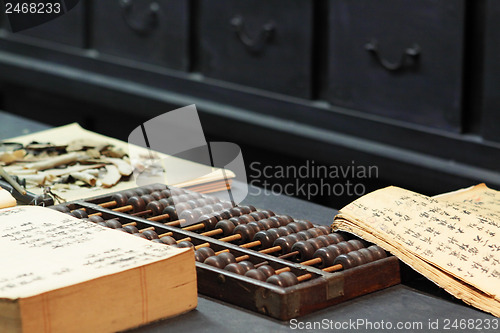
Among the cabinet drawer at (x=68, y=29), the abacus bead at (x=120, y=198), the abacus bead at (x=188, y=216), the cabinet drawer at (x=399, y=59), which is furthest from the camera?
the cabinet drawer at (x=68, y=29)

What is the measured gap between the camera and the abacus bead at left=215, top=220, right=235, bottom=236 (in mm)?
1835

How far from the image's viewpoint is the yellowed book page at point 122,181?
7.12 ft

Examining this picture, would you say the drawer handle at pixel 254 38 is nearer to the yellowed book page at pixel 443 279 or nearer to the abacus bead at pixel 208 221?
the abacus bead at pixel 208 221

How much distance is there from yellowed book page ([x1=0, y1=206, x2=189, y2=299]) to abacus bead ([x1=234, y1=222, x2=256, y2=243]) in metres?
0.30

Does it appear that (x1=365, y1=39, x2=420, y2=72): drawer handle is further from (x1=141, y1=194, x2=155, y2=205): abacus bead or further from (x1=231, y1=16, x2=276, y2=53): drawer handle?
(x1=141, y1=194, x2=155, y2=205): abacus bead

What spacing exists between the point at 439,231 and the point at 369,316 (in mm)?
273

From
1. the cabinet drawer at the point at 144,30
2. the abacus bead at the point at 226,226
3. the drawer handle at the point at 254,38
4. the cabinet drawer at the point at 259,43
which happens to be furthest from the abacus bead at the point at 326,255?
the cabinet drawer at the point at 144,30

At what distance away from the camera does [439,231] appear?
1.69m

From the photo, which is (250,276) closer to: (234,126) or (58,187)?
(58,187)

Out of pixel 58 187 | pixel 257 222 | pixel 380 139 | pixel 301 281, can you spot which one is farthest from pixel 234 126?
pixel 301 281

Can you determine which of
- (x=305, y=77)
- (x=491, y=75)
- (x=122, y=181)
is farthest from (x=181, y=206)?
(x=305, y=77)

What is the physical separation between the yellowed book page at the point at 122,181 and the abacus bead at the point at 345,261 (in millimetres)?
669

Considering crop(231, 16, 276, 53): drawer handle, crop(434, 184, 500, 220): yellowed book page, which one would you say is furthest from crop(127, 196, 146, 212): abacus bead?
crop(231, 16, 276, 53): drawer handle

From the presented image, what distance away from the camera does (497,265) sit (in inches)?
63.0
